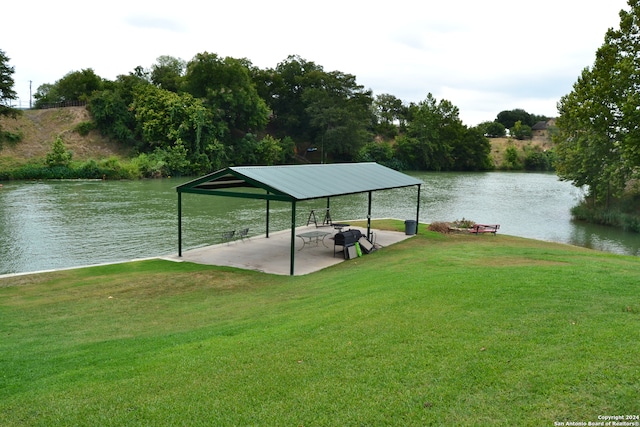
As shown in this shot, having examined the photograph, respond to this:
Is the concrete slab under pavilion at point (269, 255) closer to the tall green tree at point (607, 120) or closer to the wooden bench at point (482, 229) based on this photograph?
the wooden bench at point (482, 229)

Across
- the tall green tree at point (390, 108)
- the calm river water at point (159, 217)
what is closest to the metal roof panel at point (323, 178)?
the calm river water at point (159, 217)

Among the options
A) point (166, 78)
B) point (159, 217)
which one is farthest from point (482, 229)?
point (166, 78)

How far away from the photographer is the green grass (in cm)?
455

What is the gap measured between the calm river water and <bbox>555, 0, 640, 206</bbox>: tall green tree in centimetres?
341

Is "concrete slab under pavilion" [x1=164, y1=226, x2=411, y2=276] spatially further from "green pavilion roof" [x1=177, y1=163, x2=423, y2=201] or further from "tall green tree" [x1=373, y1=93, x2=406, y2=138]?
"tall green tree" [x1=373, y1=93, x2=406, y2=138]

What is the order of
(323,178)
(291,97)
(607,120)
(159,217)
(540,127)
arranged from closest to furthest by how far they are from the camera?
(323,178)
(159,217)
(607,120)
(291,97)
(540,127)

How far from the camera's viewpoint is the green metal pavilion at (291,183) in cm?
1328

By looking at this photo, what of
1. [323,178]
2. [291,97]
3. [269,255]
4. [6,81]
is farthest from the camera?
[291,97]

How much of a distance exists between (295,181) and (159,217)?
48.1ft

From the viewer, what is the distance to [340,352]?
5938mm

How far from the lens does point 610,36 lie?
94.3 ft

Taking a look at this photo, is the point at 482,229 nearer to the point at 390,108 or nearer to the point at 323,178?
the point at 323,178

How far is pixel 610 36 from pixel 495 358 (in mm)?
30541

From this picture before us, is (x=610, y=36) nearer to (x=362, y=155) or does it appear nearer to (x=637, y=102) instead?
(x=637, y=102)
